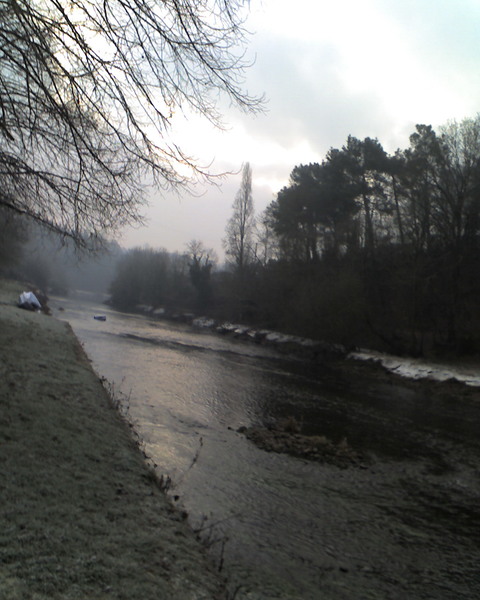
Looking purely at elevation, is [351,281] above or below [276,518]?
above

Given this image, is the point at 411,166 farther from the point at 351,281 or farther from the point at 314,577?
the point at 314,577

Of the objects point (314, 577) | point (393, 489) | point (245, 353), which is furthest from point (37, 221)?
point (245, 353)

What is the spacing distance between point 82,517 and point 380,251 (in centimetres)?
3274

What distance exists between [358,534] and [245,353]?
21.3 meters

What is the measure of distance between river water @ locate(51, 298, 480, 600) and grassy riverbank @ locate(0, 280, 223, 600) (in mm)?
632

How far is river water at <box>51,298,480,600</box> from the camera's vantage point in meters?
5.00

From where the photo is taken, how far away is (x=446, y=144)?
26.7 m

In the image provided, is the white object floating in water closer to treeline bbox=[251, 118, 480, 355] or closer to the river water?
the river water

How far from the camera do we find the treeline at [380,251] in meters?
26.2

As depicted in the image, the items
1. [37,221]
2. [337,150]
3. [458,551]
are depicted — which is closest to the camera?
[458,551]

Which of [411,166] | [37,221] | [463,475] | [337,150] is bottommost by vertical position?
[463,475]

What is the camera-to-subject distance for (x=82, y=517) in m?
4.10

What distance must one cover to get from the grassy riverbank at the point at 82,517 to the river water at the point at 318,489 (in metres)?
0.63

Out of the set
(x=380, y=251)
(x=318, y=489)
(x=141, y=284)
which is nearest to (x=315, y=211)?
(x=380, y=251)
